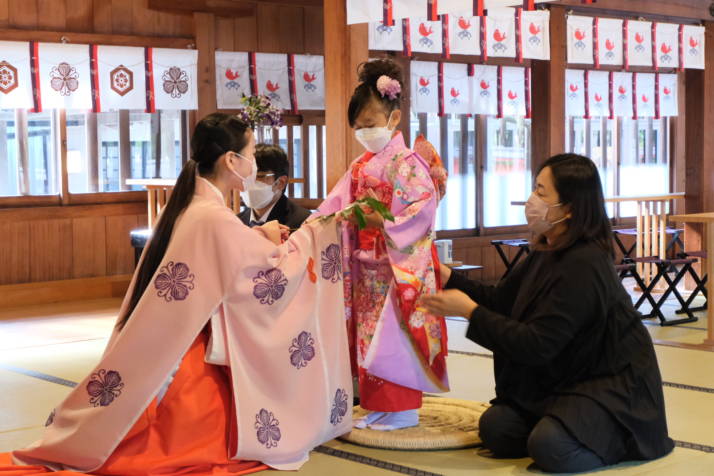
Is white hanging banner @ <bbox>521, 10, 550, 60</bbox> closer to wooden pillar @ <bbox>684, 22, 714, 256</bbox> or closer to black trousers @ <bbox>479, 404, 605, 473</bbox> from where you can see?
wooden pillar @ <bbox>684, 22, 714, 256</bbox>

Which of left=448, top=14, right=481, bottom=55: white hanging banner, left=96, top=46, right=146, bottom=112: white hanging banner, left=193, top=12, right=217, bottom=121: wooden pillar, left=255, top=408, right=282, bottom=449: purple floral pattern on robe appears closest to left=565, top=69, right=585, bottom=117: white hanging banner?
left=448, top=14, right=481, bottom=55: white hanging banner

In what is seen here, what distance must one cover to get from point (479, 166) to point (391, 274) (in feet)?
20.0

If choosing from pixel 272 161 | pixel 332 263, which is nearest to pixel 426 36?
pixel 272 161

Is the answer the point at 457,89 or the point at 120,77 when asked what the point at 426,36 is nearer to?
the point at 457,89

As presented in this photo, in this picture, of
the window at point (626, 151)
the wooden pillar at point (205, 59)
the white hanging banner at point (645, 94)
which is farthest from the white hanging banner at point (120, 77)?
the white hanging banner at point (645, 94)

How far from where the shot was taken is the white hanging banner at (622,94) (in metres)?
10.2

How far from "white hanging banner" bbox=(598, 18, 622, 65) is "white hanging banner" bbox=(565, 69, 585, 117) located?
1.10 m

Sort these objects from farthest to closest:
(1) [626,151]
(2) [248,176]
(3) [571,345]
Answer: (1) [626,151]
(2) [248,176]
(3) [571,345]

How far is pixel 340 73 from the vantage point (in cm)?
561

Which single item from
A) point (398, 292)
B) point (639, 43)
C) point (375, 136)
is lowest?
point (398, 292)

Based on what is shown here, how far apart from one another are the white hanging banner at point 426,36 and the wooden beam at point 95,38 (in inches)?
84.3

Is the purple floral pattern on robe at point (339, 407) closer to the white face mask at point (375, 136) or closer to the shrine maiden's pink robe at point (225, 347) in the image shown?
the shrine maiden's pink robe at point (225, 347)

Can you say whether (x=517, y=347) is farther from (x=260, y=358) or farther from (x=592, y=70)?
(x=592, y=70)

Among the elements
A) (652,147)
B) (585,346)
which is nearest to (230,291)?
(585,346)
